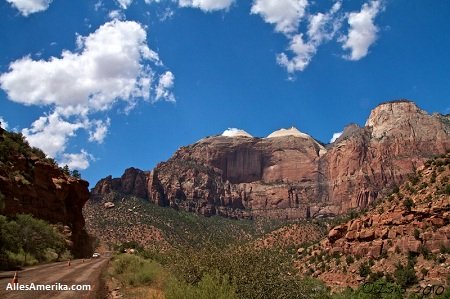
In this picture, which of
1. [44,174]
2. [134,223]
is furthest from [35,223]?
[134,223]

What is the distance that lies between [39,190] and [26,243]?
→ 666 inches

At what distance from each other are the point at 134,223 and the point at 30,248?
85.3 m

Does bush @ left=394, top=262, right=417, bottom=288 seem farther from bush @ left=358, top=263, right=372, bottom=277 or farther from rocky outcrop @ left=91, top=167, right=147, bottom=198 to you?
rocky outcrop @ left=91, top=167, right=147, bottom=198

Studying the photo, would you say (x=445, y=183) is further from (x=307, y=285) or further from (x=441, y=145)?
(x=441, y=145)

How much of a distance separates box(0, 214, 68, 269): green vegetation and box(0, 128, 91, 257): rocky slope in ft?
10.4

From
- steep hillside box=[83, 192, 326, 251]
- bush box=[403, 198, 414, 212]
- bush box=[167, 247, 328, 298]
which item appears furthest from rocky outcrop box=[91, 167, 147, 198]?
bush box=[167, 247, 328, 298]

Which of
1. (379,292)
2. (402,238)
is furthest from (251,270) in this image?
(402,238)

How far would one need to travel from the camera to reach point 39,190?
5428 cm

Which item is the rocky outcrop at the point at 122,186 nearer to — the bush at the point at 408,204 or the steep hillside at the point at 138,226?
the steep hillside at the point at 138,226

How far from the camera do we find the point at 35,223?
144 feet

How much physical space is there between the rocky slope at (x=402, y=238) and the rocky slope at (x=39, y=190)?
115 feet

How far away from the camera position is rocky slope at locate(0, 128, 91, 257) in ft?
154

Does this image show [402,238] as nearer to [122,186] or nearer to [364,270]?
[364,270]

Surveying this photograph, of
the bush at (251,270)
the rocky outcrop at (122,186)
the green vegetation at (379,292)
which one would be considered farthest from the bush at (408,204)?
the rocky outcrop at (122,186)
